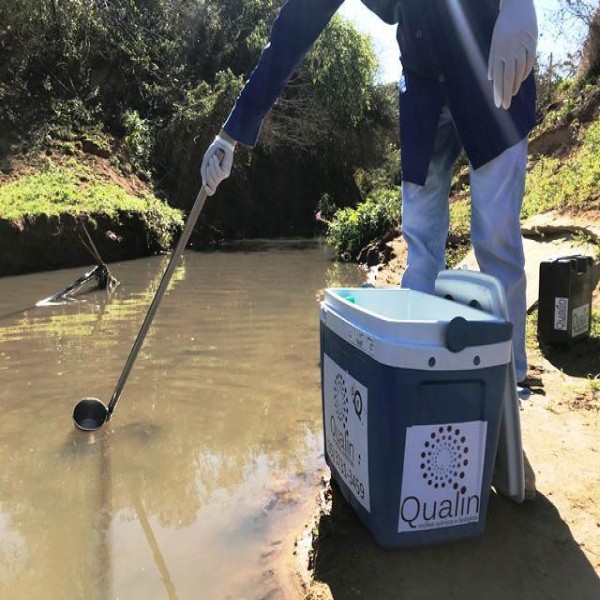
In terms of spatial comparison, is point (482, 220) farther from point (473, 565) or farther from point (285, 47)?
point (473, 565)

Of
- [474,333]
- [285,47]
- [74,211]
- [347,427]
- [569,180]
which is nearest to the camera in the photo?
[474,333]

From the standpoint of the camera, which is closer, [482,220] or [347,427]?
[347,427]

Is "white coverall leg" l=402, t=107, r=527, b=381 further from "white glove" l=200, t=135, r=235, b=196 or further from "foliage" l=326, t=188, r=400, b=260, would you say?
"foliage" l=326, t=188, r=400, b=260

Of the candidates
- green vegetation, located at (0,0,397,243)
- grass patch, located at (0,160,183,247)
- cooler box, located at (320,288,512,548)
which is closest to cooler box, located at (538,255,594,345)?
cooler box, located at (320,288,512,548)

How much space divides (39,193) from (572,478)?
9125 millimetres

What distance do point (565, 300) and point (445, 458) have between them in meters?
1.85

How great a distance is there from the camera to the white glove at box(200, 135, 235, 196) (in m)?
1.99

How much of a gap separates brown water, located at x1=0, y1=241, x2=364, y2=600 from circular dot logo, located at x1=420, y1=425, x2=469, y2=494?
0.50 meters

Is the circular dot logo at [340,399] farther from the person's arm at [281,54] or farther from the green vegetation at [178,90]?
the green vegetation at [178,90]

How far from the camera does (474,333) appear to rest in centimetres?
130

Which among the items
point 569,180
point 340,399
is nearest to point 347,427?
point 340,399

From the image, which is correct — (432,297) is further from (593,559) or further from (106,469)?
(106,469)

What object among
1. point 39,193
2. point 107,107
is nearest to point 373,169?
point 107,107

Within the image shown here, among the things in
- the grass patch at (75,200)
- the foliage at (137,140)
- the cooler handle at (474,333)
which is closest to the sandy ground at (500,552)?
the cooler handle at (474,333)
